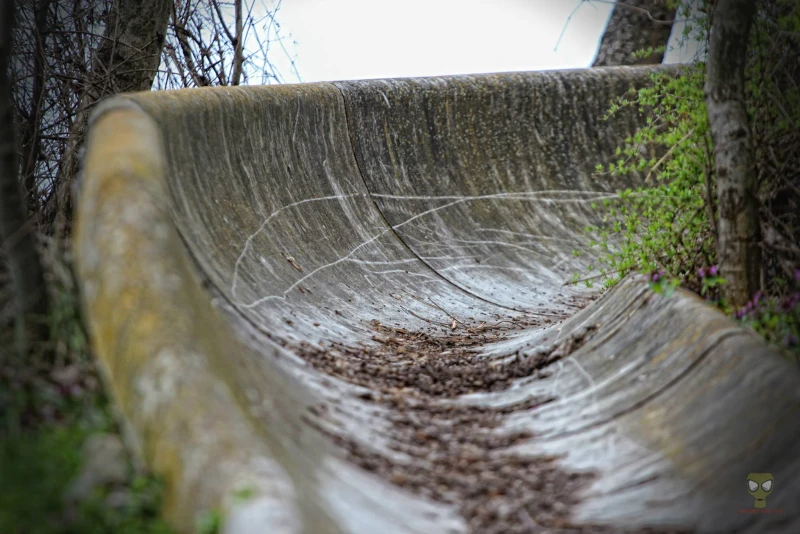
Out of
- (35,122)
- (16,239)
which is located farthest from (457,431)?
(35,122)

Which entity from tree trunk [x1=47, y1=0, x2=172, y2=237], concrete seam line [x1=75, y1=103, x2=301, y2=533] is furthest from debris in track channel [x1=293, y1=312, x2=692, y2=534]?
tree trunk [x1=47, y1=0, x2=172, y2=237]

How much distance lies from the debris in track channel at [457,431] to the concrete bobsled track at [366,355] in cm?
1

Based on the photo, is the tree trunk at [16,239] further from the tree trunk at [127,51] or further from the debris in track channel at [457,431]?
the tree trunk at [127,51]

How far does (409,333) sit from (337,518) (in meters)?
2.89

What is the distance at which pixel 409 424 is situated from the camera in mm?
3033

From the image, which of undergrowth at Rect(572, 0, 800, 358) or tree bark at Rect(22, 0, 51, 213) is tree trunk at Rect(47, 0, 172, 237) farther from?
undergrowth at Rect(572, 0, 800, 358)

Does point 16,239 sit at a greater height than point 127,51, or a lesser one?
lesser

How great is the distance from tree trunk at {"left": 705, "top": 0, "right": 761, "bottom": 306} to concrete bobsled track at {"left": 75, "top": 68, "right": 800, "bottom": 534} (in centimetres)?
27

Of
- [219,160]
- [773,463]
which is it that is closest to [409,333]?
[219,160]

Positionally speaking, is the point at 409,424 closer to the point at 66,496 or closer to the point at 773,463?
the point at 773,463

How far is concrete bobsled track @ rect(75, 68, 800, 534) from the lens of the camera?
195cm

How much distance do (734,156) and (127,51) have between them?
14.0 ft

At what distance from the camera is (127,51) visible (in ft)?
17.9

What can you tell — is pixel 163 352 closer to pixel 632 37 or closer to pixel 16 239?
pixel 16 239
